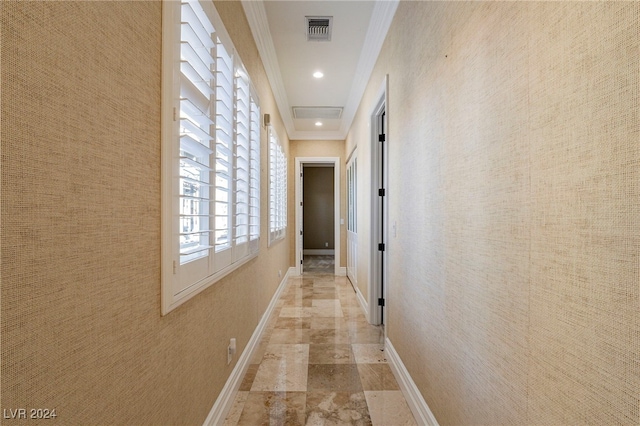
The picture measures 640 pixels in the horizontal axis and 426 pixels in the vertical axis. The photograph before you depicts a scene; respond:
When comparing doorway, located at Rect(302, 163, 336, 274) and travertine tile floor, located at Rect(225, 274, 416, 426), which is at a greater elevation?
doorway, located at Rect(302, 163, 336, 274)

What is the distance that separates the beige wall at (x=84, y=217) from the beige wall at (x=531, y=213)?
115 centimetres

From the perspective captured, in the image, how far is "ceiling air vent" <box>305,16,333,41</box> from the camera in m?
2.75

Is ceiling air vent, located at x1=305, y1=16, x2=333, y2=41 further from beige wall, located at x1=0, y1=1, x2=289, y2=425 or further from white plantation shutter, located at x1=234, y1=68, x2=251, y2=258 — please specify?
beige wall, located at x1=0, y1=1, x2=289, y2=425

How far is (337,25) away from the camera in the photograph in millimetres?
2840

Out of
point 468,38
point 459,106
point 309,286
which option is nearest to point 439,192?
point 459,106

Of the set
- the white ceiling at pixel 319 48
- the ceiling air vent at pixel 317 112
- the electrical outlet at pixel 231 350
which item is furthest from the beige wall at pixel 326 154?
the electrical outlet at pixel 231 350

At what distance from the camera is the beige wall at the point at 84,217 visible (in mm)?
593

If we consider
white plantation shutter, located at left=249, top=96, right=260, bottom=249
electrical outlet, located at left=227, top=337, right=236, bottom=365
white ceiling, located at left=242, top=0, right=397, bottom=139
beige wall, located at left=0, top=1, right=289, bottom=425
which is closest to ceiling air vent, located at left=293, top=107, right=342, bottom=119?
white ceiling, located at left=242, top=0, right=397, bottom=139

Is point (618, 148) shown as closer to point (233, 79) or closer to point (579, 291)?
point (579, 291)

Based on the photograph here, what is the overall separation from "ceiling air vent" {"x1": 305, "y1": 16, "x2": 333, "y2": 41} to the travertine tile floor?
282 centimetres

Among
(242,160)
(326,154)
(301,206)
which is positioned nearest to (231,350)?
(242,160)

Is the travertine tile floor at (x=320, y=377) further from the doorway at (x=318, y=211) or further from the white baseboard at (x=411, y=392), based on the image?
the doorway at (x=318, y=211)

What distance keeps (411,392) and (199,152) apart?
1.80 meters

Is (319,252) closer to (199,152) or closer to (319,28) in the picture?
(319,28)
